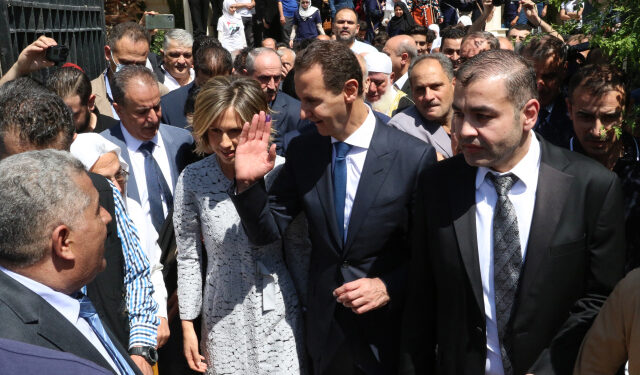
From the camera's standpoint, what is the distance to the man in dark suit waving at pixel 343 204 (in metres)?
3.37

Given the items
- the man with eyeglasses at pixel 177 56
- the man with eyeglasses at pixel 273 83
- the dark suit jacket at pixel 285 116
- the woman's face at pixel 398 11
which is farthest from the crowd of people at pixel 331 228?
the woman's face at pixel 398 11

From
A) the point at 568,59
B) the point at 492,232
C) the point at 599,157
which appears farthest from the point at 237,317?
the point at 568,59

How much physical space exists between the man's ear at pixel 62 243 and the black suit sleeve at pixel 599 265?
1.75 m

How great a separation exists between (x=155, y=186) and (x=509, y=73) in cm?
251

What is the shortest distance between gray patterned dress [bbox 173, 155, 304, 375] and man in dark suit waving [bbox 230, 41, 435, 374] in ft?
0.61

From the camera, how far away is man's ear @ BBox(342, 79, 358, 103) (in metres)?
3.53

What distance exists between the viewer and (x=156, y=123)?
15.2ft

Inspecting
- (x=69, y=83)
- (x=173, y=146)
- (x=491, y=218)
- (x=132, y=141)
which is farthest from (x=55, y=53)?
(x=491, y=218)

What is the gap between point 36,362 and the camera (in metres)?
1.59

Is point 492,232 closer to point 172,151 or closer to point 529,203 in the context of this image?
point 529,203

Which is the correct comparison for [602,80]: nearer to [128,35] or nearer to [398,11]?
[128,35]

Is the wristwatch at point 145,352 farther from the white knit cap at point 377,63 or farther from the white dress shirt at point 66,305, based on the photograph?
the white knit cap at point 377,63

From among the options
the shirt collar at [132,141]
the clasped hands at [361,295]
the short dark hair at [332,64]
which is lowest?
the clasped hands at [361,295]

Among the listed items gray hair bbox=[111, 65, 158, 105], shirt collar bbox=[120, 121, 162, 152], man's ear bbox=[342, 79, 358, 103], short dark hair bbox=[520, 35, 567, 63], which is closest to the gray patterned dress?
man's ear bbox=[342, 79, 358, 103]
